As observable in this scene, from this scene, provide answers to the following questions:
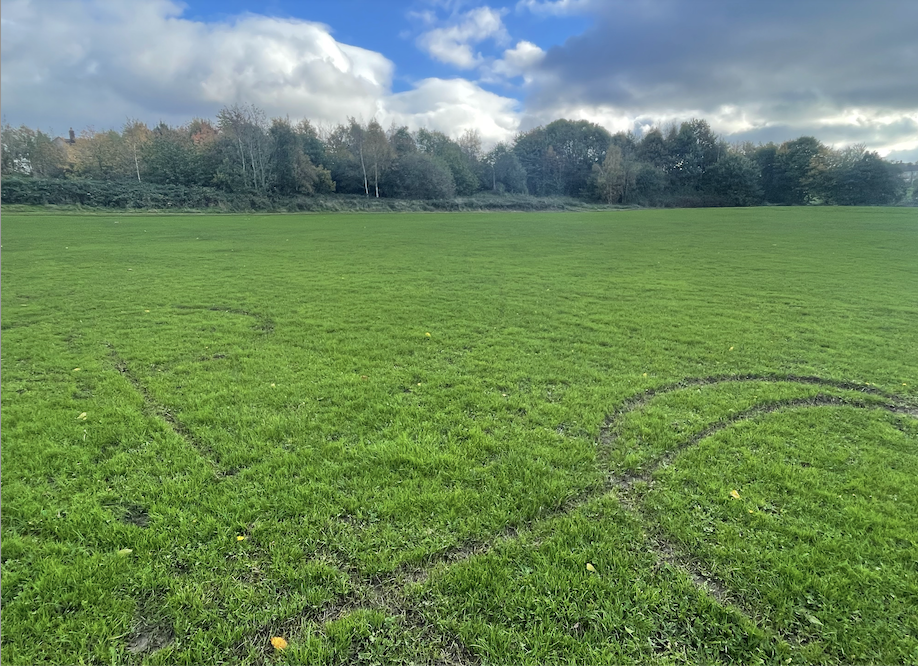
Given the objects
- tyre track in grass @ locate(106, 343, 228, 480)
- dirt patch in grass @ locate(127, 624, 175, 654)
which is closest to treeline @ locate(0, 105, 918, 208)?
tyre track in grass @ locate(106, 343, 228, 480)

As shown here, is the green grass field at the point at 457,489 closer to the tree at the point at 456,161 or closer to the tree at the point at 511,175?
the tree at the point at 456,161

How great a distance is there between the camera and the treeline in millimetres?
57875

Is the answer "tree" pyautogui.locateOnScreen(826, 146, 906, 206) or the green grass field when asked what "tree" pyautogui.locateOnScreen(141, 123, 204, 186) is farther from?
"tree" pyautogui.locateOnScreen(826, 146, 906, 206)

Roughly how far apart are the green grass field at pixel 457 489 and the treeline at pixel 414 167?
5190cm

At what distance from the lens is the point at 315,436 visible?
4945 mm

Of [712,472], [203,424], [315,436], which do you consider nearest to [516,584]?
[712,472]

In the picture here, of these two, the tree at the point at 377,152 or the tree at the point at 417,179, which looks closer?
the tree at the point at 377,152

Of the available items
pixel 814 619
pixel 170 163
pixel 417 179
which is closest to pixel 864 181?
pixel 417 179

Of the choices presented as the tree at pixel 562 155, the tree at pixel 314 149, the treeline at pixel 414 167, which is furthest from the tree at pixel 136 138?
the tree at pixel 562 155

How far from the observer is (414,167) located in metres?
70.9

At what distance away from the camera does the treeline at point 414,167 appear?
57.9m

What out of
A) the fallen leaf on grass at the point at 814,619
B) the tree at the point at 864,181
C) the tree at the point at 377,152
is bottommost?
the fallen leaf on grass at the point at 814,619

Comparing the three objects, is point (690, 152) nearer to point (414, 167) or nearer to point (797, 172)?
point (797, 172)

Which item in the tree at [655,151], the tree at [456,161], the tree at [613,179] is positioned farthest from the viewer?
the tree at [655,151]
